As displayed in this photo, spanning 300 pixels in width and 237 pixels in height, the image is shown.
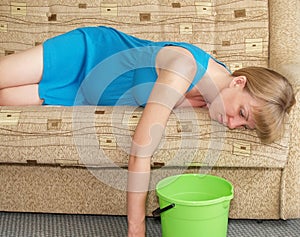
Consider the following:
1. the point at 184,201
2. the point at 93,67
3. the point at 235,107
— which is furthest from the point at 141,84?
the point at 184,201

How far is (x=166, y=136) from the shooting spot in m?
1.57

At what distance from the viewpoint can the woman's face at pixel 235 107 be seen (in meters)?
1.54

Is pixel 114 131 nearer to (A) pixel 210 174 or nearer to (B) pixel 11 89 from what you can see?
(A) pixel 210 174

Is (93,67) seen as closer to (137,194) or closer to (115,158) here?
(115,158)

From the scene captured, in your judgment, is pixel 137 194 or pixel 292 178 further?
pixel 292 178

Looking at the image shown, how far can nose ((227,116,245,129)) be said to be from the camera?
61.3 inches

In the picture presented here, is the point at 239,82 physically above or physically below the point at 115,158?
above

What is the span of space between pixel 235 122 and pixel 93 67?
0.60 metres

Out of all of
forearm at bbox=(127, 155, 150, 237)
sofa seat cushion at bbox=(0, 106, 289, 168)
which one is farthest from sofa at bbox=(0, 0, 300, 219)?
forearm at bbox=(127, 155, 150, 237)

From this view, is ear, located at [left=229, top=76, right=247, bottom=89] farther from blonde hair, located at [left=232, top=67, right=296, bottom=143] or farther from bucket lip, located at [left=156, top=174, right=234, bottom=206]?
bucket lip, located at [left=156, top=174, right=234, bottom=206]

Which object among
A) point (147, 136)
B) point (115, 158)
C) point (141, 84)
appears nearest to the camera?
point (147, 136)

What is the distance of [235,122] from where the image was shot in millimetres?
1561

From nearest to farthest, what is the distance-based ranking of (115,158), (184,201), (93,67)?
1. (184,201)
2. (115,158)
3. (93,67)

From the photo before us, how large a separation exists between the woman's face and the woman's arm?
13cm
